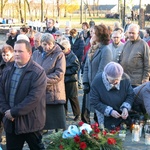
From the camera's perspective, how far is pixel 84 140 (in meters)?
3.64

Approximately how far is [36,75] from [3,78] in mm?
471

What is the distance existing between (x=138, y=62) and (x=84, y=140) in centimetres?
301

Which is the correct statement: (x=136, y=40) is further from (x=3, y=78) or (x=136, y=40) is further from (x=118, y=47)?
(x=3, y=78)

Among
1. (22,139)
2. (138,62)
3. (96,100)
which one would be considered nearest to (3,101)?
(22,139)

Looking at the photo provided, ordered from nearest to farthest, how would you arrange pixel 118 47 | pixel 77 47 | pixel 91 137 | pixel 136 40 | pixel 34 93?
1. pixel 91 137
2. pixel 34 93
3. pixel 136 40
4. pixel 118 47
5. pixel 77 47

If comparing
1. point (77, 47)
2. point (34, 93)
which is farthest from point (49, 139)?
point (77, 47)

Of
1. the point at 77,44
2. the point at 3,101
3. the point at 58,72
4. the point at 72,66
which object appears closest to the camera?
the point at 3,101

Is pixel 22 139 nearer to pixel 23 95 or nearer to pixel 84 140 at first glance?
pixel 23 95

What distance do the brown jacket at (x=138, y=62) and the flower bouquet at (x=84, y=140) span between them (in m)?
2.69

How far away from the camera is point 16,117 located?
441cm

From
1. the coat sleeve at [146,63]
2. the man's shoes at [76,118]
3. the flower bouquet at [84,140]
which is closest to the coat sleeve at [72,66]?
the man's shoes at [76,118]

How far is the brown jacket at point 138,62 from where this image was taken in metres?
6.34

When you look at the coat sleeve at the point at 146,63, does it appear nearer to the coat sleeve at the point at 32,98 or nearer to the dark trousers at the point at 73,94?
the dark trousers at the point at 73,94

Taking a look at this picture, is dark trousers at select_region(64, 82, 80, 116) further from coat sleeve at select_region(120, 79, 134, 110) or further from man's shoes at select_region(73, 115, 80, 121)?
coat sleeve at select_region(120, 79, 134, 110)
